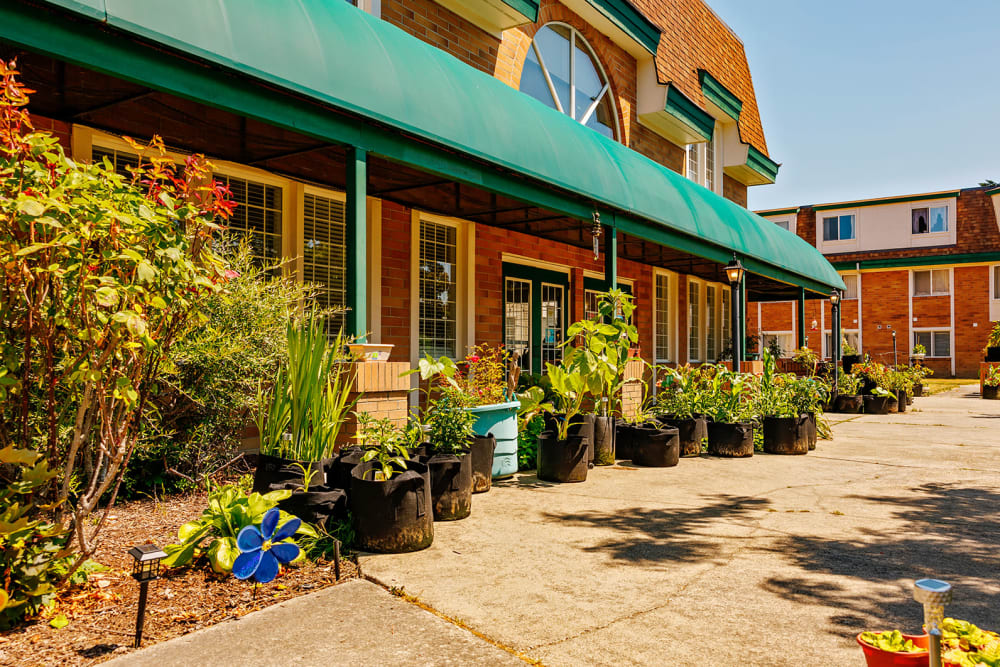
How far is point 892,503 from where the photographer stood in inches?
215

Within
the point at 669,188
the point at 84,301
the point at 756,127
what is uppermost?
the point at 756,127

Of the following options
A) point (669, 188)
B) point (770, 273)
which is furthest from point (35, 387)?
point (770, 273)

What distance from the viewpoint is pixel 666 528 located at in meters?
4.61

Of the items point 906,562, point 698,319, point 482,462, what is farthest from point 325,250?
point 698,319

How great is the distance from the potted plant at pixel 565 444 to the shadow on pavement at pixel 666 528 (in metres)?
1.05

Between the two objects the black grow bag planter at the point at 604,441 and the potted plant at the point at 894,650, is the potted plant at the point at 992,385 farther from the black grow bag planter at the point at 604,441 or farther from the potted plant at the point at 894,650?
the potted plant at the point at 894,650

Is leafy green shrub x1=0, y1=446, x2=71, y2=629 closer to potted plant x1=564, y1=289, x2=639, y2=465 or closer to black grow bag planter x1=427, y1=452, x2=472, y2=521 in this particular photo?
black grow bag planter x1=427, y1=452, x2=472, y2=521

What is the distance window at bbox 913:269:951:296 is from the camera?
104ft

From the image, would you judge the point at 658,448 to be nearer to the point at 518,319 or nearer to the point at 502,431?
the point at 502,431

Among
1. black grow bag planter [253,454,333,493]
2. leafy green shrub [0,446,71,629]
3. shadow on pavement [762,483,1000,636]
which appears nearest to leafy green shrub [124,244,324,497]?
black grow bag planter [253,454,333,493]

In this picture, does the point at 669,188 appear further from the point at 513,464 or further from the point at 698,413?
the point at 513,464

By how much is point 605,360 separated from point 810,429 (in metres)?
3.47

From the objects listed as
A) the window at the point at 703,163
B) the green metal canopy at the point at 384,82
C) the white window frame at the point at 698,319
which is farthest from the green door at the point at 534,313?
the window at the point at 703,163

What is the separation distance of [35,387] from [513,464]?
4.03 metres
